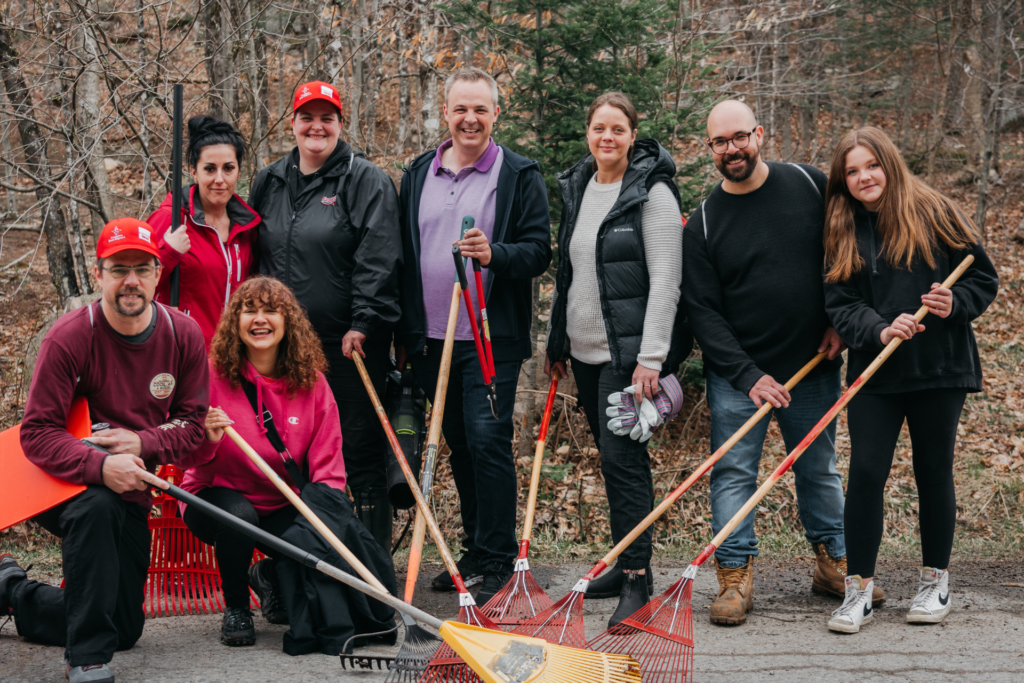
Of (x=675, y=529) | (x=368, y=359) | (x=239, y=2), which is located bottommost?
(x=675, y=529)

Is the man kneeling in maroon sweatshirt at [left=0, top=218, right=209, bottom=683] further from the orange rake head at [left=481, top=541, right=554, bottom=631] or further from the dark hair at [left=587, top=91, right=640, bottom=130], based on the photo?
the dark hair at [left=587, top=91, right=640, bottom=130]

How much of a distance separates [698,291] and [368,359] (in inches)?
68.5

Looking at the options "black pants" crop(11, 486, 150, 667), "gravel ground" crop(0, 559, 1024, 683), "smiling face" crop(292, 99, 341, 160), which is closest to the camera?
"black pants" crop(11, 486, 150, 667)

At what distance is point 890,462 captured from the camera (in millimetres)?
3861

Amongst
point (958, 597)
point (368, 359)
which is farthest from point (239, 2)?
point (958, 597)

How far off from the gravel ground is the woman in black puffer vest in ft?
1.86

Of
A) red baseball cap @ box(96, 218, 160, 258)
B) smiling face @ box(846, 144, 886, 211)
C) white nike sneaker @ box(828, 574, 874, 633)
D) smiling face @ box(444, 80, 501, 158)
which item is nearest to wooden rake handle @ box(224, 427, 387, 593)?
red baseball cap @ box(96, 218, 160, 258)

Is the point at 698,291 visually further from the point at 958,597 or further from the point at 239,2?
the point at 239,2

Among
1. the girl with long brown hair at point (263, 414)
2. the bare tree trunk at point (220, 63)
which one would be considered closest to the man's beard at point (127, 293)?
the girl with long brown hair at point (263, 414)

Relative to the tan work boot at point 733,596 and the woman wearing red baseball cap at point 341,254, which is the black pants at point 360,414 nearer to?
A: the woman wearing red baseball cap at point 341,254

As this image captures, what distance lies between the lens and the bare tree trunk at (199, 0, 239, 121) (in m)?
7.00

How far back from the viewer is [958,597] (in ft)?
14.3

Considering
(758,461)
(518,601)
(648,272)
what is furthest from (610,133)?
(518,601)

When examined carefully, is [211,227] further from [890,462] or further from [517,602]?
[890,462]
